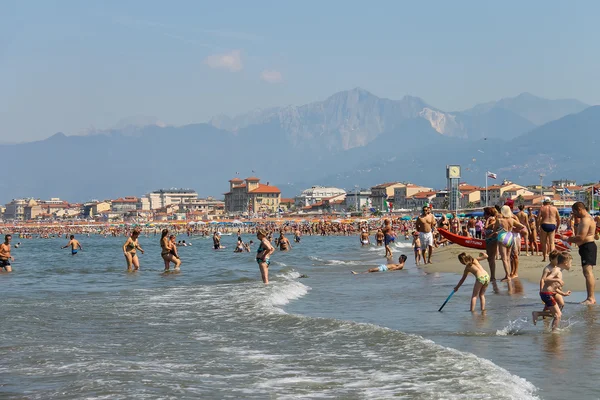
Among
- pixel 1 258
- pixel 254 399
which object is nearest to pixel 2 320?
pixel 254 399

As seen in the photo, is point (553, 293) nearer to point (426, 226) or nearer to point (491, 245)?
point (491, 245)

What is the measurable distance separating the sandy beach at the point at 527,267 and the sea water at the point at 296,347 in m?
0.90

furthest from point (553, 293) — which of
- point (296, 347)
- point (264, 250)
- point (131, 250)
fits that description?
point (131, 250)

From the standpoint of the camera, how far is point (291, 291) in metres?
16.3

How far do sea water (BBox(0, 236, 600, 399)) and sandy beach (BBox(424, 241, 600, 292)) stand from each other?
90cm

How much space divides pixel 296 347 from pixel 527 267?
1004 centimetres

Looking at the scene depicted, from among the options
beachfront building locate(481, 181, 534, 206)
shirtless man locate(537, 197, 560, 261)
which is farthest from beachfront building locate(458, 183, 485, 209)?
shirtless man locate(537, 197, 560, 261)

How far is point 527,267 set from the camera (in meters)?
18.1

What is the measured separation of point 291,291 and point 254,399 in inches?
371

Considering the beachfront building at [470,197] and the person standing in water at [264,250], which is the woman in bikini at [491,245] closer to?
the person standing in water at [264,250]

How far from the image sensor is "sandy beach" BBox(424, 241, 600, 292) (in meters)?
14.6

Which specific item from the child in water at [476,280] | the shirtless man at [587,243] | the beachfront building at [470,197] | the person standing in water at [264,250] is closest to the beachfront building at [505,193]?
the beachfront building at [470,197]

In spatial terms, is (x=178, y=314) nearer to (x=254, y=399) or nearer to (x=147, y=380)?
(x=147, y=380)

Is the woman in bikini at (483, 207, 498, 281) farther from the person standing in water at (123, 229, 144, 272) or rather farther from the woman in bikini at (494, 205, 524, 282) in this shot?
the person standing in water at (123, 229, 144, 272)
